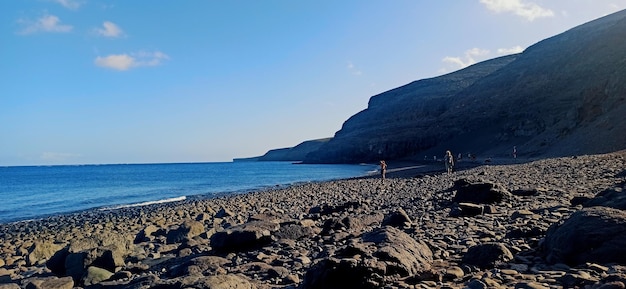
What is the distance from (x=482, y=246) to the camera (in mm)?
7738

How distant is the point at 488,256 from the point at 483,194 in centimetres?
844

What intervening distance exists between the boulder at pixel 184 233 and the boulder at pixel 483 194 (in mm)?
10136

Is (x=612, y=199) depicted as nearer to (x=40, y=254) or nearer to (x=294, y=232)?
(x=294, y=232)

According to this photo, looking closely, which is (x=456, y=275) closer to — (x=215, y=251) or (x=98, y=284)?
(x=215, y=251)

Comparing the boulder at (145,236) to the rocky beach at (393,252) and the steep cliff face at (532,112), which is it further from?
the steep cliff face at (532,112)

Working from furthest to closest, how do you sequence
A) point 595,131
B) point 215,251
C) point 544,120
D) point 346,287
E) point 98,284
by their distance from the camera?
1. point 544,120
2. point 595,131
3. point 215,251
4. point 98,284
5. point 346,287

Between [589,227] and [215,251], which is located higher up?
[589,227]

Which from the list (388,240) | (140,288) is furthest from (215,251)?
(388,240)

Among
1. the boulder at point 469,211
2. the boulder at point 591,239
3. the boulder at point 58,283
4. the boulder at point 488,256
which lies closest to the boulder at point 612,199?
the boulder at point 591,239

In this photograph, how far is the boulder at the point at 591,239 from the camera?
21.6ft

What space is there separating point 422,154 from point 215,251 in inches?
4343

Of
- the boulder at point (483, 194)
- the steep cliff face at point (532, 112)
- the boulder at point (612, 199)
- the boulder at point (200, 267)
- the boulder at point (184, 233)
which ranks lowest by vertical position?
the boulder at point (184, 233)

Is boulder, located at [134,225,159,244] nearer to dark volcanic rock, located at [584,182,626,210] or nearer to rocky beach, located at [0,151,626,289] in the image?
rocky beach, located at [0,151,626,289]

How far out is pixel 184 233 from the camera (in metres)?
17.1
